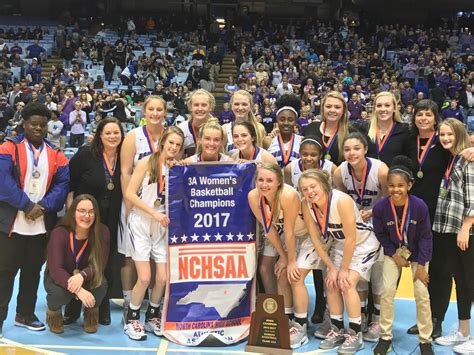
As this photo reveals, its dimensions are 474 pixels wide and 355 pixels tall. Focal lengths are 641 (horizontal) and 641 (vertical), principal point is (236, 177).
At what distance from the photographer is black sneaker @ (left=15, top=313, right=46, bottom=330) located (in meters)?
5.15

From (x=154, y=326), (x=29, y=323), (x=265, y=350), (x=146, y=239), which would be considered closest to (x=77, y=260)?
(x=146, y=239)

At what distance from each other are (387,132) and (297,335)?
1791mm

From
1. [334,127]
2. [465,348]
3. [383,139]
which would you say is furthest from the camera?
[334,127]

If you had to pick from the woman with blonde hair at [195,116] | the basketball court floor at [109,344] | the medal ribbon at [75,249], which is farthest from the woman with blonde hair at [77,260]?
the woman with blonde hair at [195,116]

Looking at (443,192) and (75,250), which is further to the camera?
(75,250)

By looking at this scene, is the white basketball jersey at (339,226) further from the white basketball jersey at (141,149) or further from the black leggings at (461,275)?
the white basketball jersey at (141,149)

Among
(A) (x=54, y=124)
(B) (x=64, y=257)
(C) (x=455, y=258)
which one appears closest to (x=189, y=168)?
(B) (x=64, y=257)

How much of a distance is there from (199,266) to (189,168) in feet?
2.56

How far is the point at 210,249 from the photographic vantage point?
200 inches

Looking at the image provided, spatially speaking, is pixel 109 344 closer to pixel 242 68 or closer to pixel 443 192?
pixel 443 192

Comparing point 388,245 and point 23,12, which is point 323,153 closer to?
point 388,245

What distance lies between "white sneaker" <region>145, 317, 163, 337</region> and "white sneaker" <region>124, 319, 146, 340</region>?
9 cm

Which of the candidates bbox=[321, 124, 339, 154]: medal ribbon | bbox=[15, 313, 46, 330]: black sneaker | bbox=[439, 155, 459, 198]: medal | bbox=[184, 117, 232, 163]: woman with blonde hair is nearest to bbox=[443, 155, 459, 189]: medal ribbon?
bbox=[439, 155, 459, 198]: medal

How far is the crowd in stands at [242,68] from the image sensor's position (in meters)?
15.7
